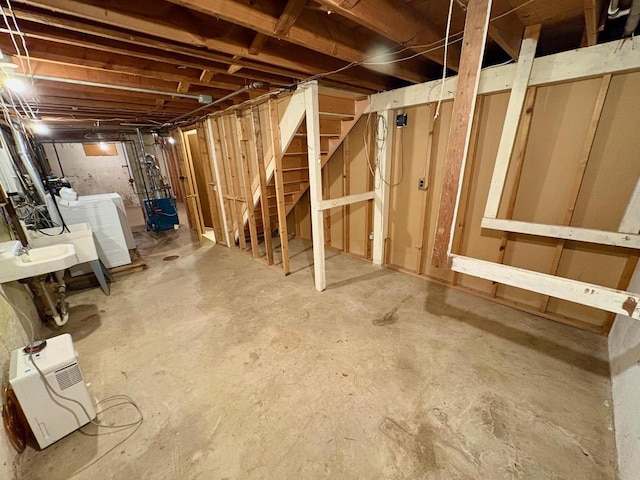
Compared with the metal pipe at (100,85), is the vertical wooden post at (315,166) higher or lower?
lower

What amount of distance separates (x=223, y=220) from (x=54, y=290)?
7.93 feet

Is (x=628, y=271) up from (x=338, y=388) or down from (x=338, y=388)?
up

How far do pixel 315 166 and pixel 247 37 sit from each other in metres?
1.17

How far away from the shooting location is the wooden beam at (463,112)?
3.58 feet

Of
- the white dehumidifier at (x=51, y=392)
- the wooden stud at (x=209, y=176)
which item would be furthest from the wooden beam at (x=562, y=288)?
the wooden stud at (x=209, y=176)

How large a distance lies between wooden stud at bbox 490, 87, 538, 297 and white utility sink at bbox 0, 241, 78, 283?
13.3ft

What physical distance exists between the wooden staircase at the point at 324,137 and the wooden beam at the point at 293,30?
0.83 metres

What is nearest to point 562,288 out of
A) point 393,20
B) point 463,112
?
point 463,112

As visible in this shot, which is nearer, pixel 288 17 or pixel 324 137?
pixel 288 17

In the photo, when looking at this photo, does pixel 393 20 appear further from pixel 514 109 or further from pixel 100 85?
pixel 100 85

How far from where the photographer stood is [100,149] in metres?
7.01

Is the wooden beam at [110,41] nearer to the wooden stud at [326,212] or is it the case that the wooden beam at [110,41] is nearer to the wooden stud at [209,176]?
the wooden stud at [326,212]

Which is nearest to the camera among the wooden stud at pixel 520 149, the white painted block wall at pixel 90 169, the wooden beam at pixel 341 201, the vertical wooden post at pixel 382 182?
the wooden stud at pixel 520 149

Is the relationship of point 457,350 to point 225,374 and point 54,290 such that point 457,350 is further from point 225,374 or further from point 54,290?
point 54,290
